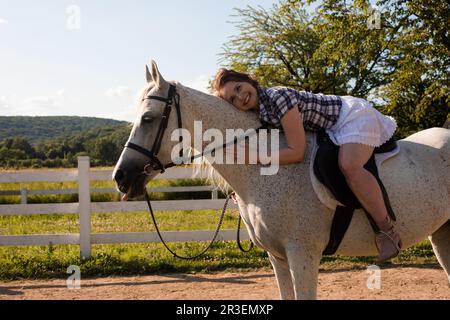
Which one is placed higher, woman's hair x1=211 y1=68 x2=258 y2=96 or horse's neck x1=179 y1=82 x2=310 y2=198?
woman's hair x1=211 y1=68 x2=258 y2=96

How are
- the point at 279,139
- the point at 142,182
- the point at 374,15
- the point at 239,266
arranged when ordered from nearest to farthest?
the point at 142,182
the point at 279,139
the point at 239,266
the point at 374,15

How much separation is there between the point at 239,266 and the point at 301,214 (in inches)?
160

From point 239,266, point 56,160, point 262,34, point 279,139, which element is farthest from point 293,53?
point 56,160

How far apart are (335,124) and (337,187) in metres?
0.49

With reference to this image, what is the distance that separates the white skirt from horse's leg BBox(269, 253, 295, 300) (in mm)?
993

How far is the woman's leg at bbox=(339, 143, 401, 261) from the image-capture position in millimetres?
2947

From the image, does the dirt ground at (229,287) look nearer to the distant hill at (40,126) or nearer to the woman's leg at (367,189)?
the woman's leg at (367,189)

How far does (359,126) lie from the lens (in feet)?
10.1

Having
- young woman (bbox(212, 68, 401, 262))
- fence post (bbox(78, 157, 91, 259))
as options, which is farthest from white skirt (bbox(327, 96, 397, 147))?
fence post (bbox(78, 157, 91, 259))

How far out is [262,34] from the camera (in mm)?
20766

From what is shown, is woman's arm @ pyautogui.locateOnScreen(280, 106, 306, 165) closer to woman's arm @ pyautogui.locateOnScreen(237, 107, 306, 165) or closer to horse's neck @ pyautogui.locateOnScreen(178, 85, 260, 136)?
woman's arm @ pyautogui.locateOnScreen(237, 107, 306, 165)

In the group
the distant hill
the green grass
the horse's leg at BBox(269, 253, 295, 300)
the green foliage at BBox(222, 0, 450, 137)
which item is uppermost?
the distant hill

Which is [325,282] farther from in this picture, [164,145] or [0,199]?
[0,199]

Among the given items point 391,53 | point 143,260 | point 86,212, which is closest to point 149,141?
point 143,260
